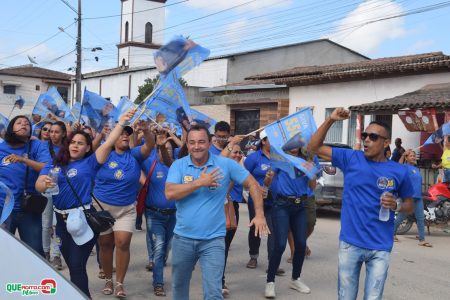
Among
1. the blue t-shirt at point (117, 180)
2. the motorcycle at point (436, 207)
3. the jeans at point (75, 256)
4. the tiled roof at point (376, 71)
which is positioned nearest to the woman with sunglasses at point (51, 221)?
the blue t-shirt at point (117, 180)

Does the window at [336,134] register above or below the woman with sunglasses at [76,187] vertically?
above

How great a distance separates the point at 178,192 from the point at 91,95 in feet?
13.2

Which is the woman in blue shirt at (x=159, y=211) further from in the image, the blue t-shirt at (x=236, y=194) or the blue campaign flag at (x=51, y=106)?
the blue campaign flag at (x=51, y=106)

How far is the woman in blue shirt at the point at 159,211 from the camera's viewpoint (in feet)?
19.7

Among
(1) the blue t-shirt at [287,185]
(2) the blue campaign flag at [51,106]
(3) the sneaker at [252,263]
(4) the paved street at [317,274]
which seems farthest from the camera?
(2) the blue campaign flag at [51,106]

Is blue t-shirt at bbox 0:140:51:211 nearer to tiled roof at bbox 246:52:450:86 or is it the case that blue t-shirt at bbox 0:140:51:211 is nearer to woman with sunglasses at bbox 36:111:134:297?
woman with sunglasses at bbox 36:111:134:297

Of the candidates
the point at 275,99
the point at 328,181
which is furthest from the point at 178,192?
the point at 275,99

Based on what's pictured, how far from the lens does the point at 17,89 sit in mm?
52906

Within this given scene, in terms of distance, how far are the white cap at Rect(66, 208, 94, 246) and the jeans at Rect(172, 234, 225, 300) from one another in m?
0.89

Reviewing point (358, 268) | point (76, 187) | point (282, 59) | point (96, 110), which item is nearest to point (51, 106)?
point (96, 110)

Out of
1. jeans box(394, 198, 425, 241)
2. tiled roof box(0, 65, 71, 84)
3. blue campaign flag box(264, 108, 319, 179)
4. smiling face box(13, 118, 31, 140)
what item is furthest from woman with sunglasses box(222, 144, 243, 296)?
tiled roof box(0, 65, 71, 84)

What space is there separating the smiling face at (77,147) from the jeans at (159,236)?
1.41 m

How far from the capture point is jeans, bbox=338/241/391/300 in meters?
4.29

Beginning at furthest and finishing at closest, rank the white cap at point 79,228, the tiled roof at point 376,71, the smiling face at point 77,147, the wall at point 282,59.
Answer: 1. the wall at point 282,59
2. the tiled roof at point 376,71
3. the smiling face at point 77,147
4. the white cap at point 79,228
